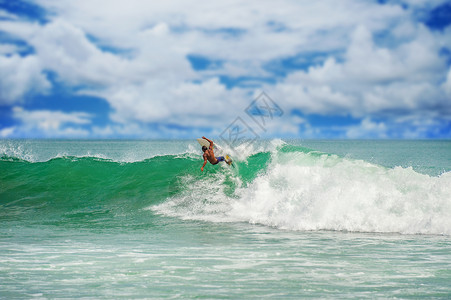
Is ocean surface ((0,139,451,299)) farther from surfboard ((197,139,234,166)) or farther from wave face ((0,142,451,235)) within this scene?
surfboard ((197,139,234,166))

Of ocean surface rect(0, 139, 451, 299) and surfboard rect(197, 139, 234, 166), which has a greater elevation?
surfboard rect(197, 139, 234, 166)

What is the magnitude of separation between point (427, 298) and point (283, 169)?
8.77 metres

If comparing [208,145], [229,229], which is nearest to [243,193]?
[208,145]

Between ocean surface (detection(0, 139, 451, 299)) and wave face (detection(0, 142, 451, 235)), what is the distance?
0.05 meters

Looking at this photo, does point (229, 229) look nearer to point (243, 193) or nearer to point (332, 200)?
point (332, 200)

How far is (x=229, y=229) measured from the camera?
11047 mm

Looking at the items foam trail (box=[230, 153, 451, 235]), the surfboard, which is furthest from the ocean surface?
the surfboard

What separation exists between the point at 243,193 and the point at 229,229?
11.5ft

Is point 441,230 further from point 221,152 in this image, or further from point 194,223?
point 221,152

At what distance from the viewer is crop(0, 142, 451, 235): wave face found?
1129 centimetres

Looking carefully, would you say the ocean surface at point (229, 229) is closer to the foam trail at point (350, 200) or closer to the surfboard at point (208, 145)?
the foam trail at point (350, 200)

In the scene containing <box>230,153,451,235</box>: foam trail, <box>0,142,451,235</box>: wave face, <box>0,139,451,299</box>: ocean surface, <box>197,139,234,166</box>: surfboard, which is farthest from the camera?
<box>197,139,234,166</box>: surfboard

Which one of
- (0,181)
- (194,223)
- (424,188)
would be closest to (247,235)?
(194,223)

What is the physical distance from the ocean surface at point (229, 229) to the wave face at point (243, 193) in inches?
1.9
